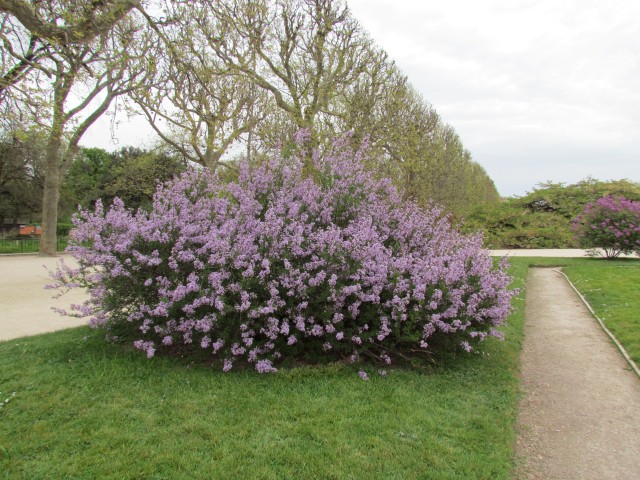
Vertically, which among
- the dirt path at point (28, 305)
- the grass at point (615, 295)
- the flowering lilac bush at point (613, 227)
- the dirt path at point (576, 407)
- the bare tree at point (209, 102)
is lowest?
the dirt path at point (28, 305)

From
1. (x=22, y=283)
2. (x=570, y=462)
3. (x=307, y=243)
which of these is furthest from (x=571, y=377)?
(x=22, y=283)

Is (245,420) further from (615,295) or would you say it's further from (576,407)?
(615,295)

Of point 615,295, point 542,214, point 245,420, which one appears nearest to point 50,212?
point 245,420

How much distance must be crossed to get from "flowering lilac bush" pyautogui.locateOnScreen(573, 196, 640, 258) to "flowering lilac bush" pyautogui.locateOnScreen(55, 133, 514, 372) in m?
13.0

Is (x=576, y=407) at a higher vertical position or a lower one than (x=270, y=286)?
lower

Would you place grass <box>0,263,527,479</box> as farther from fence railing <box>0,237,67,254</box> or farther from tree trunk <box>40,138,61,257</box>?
fence railing <box>0,237,67,254</box>

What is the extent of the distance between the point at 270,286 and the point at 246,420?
1.35 meters

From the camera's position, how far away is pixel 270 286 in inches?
179

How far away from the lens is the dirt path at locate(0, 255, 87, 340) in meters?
6.93

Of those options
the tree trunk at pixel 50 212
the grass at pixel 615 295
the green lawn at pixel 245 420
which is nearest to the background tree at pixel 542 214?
the grass at pixel 615 295

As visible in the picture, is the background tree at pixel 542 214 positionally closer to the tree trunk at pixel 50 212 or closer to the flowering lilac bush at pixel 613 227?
the flowering lilac bush at pixel 613 227

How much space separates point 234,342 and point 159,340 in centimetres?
114

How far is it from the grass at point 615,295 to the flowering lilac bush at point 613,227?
1.93 metres

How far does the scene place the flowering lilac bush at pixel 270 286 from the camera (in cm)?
461
